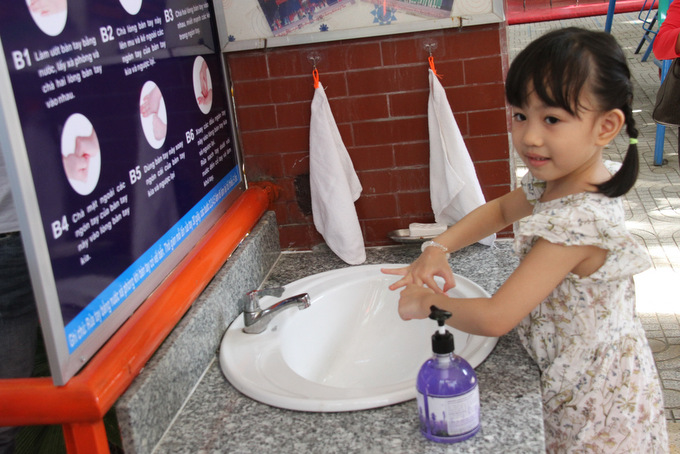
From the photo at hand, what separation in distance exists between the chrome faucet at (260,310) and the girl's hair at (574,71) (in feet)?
2.10

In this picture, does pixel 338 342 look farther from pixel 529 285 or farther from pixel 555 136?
pixel 555 136

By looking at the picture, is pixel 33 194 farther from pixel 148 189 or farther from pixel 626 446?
pixel 626 446

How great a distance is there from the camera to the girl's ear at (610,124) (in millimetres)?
1306

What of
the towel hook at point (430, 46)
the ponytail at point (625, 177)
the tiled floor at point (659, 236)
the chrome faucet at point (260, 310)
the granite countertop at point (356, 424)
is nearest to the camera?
the granite countertop at point (356, 424)

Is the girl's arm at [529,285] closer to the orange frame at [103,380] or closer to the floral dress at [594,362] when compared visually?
the floral dress at [594,362]

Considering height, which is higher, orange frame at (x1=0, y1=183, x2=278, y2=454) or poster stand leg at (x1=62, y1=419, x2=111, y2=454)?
orange frame at (x1=0, y1=183, x2=278, y2=454)

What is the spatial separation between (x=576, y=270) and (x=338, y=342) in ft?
2.34

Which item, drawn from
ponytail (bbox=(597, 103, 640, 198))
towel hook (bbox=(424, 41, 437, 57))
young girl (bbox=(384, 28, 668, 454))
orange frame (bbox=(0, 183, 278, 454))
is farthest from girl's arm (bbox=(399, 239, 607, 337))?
towel hook (bbox=(424, 41, 437, 57))

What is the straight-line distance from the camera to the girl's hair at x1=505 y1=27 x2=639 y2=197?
1285 millimetres

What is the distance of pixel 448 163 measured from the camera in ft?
6.61

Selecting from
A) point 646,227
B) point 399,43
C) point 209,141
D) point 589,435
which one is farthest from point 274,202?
point 646,227

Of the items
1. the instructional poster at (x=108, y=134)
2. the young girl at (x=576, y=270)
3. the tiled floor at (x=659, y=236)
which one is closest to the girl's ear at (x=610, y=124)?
the young girl at (x=576, y=270)

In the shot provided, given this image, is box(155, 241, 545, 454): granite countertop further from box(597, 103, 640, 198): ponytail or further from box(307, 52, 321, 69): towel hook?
box(307, 52, 321, 69): towel hook

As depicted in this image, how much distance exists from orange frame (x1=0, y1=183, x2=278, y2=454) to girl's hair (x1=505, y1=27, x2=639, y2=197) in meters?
0.76
